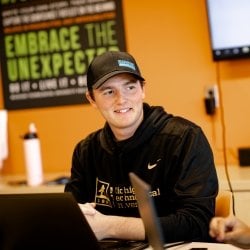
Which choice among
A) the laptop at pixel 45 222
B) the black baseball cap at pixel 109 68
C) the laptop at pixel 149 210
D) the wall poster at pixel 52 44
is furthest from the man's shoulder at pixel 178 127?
the wall poster at pixel 52 44

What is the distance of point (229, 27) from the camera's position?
8.53 feet

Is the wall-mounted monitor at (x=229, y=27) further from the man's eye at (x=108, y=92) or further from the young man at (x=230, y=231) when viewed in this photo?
the young man at (x=230, y=231)

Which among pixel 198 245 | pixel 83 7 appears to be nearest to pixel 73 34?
pixel 83 7

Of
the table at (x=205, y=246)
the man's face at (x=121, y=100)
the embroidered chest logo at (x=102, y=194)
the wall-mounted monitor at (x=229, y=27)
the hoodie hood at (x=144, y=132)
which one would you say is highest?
the wall-mounted monitor at (x=229, y=27)

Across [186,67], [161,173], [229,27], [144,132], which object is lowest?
[161,173]

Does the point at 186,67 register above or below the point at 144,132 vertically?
above

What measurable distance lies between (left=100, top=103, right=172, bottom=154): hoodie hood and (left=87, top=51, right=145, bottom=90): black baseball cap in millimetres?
166

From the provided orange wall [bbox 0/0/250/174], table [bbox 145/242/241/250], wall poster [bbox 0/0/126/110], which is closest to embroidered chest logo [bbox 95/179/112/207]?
table [bbox 145/242/241/250]

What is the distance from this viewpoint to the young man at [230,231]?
148 centimetres

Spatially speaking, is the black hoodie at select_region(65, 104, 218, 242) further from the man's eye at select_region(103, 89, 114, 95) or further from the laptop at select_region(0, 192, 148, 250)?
the laptop at select_region(0, 192, 148, 250)

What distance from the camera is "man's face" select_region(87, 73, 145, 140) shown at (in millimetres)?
1815

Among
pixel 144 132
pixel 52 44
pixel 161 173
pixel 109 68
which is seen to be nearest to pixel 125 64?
pixel 109 68

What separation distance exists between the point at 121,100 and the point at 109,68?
0.12 m

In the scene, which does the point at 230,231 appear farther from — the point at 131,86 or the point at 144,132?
the point at 131,86
